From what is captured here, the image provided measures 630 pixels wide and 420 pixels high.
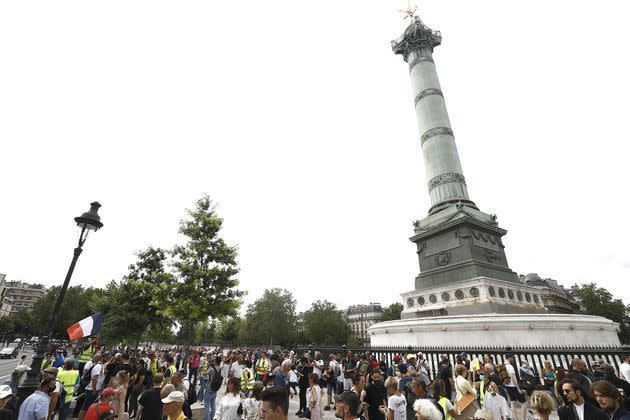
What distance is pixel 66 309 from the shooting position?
58.2m

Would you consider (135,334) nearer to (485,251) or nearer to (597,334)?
(485,251)

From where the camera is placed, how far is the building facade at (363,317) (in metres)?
108

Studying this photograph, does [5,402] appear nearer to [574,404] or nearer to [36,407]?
[36,407]

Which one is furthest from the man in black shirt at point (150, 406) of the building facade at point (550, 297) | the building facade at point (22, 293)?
the building facade at point (22, 293)

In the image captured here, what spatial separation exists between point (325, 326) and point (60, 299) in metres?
63.2

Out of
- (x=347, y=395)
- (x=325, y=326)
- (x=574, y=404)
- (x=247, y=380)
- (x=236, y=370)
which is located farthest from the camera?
(x=325, y=326)

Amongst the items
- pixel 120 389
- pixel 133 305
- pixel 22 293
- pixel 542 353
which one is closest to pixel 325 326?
pixel 133 305

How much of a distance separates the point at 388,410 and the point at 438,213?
2491 cm

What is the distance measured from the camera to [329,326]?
66000mm

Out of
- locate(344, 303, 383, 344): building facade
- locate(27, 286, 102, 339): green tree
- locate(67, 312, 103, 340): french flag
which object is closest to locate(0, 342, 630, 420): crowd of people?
locate(67, 312, 103, 340): french flag

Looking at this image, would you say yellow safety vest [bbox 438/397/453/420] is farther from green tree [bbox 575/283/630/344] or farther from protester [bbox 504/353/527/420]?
green tree [bbox 575/283/630/344]

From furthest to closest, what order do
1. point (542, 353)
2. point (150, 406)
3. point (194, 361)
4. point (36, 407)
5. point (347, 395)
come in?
point (194, 361)
point (542, 353)
point (150, 406)
point (36, 407)
point (347, 395)

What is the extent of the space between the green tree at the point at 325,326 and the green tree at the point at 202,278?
4997 centimetres

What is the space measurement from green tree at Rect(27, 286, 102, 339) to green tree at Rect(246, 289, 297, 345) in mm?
30297
